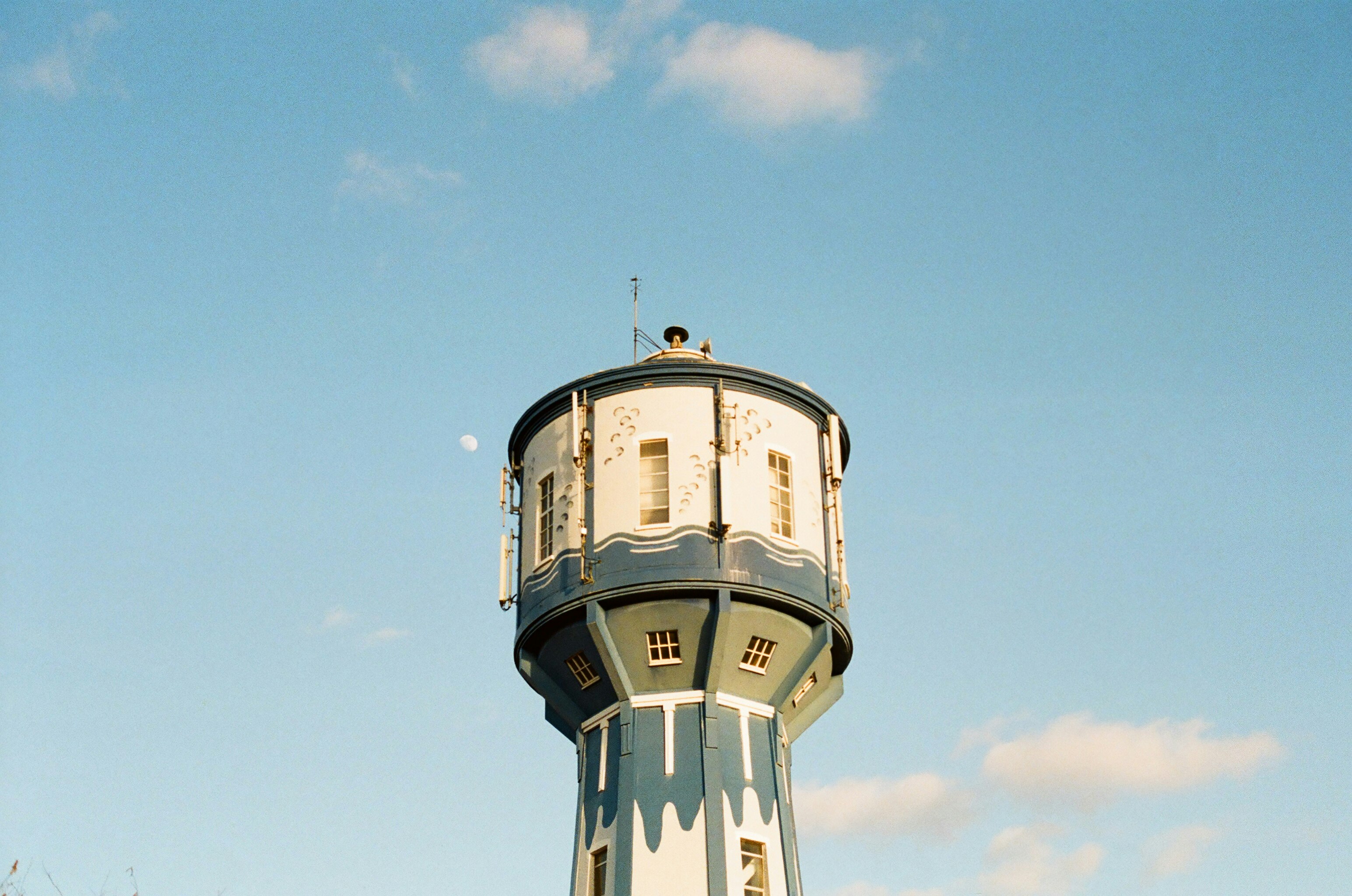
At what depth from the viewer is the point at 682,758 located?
3244cm

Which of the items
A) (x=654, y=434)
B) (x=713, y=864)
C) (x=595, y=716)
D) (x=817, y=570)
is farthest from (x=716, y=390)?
(x=713, y=864)

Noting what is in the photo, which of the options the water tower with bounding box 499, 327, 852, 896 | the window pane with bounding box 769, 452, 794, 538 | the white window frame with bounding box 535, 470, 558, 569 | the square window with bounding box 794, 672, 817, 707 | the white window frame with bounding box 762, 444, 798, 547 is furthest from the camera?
the square window with bounding box 794, 672, 817, 707

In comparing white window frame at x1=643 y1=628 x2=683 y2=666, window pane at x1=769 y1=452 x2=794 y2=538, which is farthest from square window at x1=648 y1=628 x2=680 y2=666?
window pane at x1=769 y1=452 x2=794 y2=538

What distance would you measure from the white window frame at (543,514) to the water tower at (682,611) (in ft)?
0.15

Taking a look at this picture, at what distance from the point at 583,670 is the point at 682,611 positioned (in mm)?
2662

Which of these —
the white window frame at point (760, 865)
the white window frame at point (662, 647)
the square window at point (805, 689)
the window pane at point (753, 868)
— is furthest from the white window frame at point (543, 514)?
the window pane at point (753, 868)

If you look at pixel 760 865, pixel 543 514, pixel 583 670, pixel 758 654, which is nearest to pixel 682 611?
pixel 758 654

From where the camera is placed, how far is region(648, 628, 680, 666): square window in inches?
1297

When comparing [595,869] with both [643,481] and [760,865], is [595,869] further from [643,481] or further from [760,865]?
[643,481]

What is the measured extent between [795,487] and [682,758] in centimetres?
622

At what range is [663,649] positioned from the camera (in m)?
33.0

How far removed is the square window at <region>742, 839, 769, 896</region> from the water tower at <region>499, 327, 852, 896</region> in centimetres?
3

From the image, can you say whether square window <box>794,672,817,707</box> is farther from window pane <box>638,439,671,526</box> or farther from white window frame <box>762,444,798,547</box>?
window pane <box>638,439,671,526</box>

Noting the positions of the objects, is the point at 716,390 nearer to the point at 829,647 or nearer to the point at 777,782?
the point at 829,647
